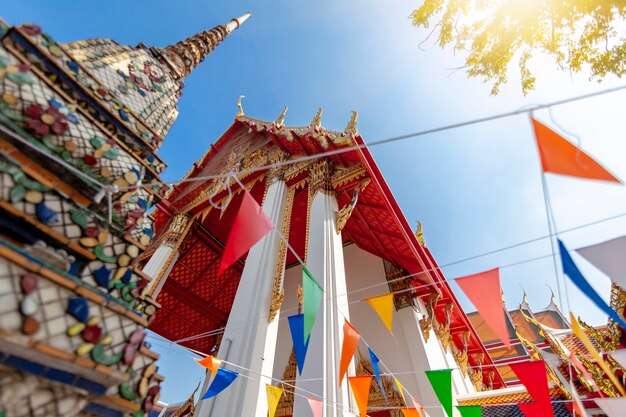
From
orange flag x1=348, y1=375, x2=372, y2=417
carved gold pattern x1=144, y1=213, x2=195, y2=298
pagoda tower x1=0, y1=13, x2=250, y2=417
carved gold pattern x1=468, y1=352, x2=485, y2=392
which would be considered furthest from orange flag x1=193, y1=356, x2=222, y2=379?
carved gold pattern x1=468, y1=352, x2=485, y2=392

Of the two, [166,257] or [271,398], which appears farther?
[166,257]

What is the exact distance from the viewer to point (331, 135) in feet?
19.2

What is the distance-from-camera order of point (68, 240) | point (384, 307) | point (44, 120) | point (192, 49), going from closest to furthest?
1. point (68, 240)
2. point (44, 120)
3. point (384, 307)
4. point (192, 49)

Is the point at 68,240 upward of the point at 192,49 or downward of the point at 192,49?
downward

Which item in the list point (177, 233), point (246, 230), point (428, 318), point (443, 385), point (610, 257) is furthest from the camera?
point (428, 318)

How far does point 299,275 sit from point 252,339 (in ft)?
19.5

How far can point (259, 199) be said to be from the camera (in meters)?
7.61

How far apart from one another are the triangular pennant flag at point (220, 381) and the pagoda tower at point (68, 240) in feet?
7.49

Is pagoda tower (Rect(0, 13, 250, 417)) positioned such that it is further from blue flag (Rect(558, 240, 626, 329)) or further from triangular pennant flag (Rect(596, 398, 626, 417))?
triangular pennant flag (Rect(596, 398, 626, 417))

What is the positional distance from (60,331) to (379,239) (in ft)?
24.4

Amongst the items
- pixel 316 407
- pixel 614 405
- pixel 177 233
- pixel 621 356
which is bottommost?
pixel 316 407

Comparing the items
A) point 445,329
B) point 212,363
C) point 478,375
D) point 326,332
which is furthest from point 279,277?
point 478,375

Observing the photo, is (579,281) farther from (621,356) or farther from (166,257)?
(166,257)

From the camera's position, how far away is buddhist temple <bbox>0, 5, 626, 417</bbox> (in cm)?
93
